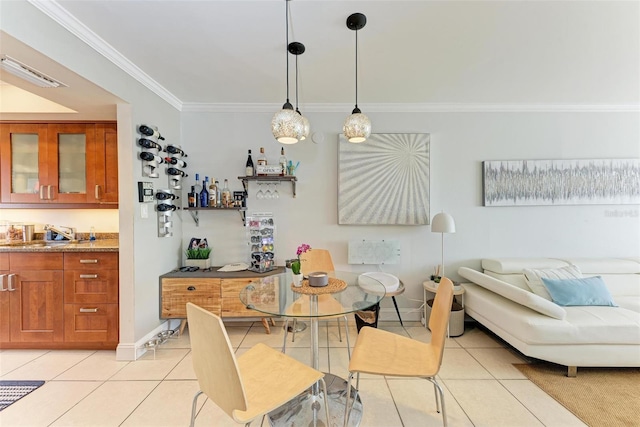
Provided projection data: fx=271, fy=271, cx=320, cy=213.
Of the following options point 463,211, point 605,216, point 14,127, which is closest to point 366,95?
point 463,211

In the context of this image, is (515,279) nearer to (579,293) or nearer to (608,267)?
(579,293)

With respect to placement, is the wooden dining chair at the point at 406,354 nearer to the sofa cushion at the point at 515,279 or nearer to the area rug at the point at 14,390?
the sofa cushion at the point at 515,279

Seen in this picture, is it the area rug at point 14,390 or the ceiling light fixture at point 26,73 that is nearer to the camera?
the ceiling light fixture at point 26,73

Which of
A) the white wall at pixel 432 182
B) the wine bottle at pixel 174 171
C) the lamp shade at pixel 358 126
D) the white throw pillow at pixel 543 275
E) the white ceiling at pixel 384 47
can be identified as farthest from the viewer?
the white wall at pixel 432 182

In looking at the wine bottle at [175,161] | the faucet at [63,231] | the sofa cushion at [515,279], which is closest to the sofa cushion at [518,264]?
the sofa cushion at [515,279]

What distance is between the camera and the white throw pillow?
2627 millimetres

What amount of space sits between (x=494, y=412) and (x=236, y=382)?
179cm

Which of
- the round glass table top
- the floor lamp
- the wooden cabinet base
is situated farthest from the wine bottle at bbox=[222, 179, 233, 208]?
the floor lamp

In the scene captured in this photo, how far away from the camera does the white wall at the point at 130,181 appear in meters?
1.78

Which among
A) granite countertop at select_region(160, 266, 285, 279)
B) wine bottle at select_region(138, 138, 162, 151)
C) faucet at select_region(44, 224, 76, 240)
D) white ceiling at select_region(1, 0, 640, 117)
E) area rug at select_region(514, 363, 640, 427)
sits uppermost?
white ceiling at select_region(1, 0, 640, 117)

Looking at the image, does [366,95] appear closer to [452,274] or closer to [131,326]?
[452,274]

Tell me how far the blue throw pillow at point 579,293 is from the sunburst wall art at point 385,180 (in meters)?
1.31

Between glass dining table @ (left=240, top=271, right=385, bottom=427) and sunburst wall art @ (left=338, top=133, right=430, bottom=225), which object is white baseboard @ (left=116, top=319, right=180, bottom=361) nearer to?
glass dining table @ (left=240, top=271, right=385, bottom=427)

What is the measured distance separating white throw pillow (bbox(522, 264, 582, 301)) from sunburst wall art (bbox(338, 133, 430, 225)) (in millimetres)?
1111
